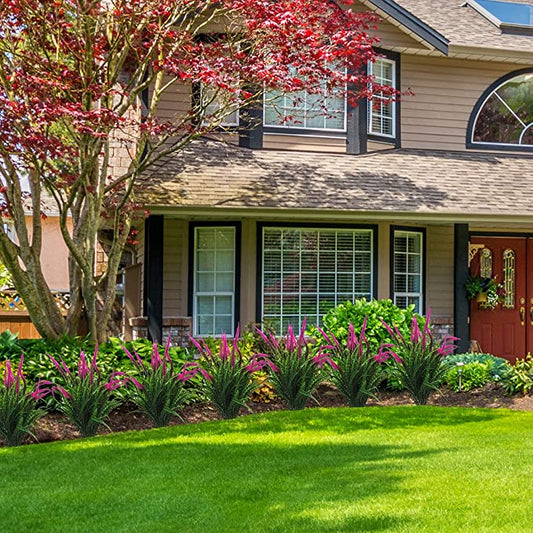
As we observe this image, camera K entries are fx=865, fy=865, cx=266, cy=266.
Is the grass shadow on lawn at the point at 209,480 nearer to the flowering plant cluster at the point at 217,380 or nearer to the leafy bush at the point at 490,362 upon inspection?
the flowering plant cluster at the point at 217,380

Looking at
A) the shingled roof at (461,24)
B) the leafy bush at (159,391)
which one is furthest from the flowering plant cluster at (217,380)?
the shingled roof at (461,24)

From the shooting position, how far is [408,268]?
13.8 m

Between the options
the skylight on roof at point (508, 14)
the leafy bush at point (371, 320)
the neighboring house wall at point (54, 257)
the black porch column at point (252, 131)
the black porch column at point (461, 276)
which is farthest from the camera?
the neighboring house wall at point (54, 257)

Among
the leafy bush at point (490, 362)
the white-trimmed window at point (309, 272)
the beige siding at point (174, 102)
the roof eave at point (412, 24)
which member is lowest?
the leafy bush at point (490, 362)

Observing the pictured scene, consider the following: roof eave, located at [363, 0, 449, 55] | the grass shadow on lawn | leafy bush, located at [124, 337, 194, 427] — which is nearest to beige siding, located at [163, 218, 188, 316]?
leafy bush, located at [124, 337, 194, 427]

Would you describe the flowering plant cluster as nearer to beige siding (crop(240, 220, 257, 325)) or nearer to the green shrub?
the green shrub

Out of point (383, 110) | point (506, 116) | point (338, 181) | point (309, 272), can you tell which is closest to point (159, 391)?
point (309, 272)

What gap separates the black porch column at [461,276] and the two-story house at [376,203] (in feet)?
0.07

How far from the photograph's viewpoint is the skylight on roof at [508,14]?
15344mm

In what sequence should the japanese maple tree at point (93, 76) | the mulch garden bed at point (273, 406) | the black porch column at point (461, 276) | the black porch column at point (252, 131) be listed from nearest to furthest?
the mulch garden bed at point (273, 406)
the japanese maple tree at point (93, 76)
the black porch column at point (461, 276)
the black porch column at point (252, 131)

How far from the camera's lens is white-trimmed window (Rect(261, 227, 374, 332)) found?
12922 millimetres

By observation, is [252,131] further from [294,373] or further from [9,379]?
[9,379]

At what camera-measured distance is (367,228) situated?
1323cm

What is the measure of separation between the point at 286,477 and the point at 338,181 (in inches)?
278
